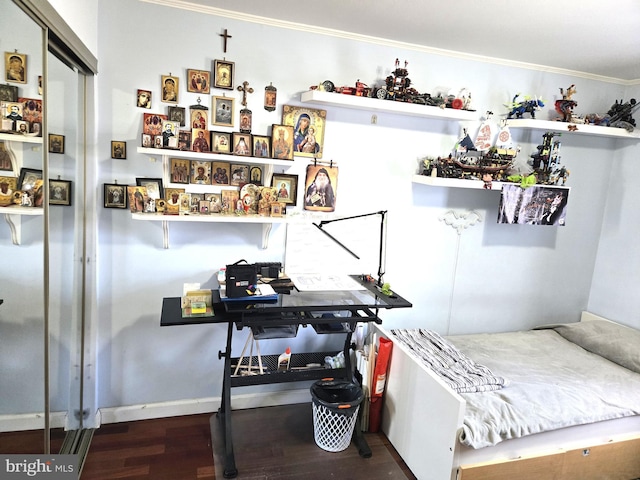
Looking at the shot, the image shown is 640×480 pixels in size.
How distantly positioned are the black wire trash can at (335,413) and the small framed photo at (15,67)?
2005 millimetres

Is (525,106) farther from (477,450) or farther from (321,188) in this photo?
(477,450)

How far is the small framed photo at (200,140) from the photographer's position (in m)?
2.50

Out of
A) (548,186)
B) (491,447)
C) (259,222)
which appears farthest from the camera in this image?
(548,186)

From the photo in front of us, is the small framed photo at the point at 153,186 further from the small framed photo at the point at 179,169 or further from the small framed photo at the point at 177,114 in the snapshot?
the small framed photo at the point at 177,114

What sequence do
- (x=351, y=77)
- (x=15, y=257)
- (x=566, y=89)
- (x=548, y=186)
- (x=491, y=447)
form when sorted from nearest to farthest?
(x=15, y=257)
(x=491, y=447)
(x=351, y=77)
(x=548, y=186)
(x=566, y=89)

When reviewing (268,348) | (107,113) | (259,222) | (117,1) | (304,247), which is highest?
(117,1)

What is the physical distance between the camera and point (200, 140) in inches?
99.0

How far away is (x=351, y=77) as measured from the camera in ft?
9.01

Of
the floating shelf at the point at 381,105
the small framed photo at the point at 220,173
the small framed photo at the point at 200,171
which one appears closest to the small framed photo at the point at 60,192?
the small framed photo at the point at 200,171

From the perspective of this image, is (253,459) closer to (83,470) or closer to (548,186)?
(83,470)

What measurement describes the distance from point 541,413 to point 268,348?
5.33ft

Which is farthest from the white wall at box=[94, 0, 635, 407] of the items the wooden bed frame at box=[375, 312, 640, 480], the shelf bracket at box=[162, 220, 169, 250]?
the wooden bed frame at box=[375, 312, 640, 480]

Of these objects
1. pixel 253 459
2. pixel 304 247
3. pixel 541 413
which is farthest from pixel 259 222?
pixel 541 413
